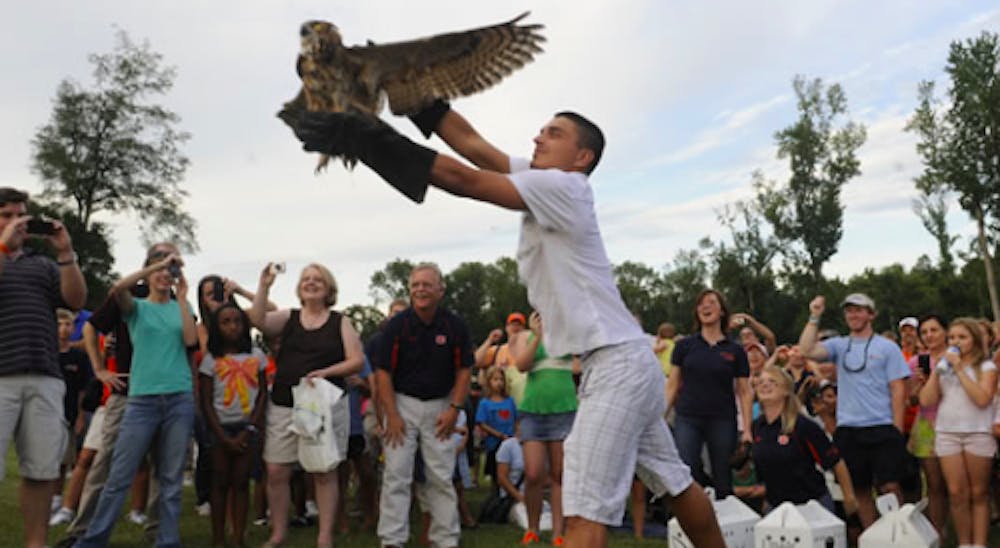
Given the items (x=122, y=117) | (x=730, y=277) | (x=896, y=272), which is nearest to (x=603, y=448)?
(x=122, y=117)

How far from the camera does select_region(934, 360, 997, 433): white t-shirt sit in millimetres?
6820

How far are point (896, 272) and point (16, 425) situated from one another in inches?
3453

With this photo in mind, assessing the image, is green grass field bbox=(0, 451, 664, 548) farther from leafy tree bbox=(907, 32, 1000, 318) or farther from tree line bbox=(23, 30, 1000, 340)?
leafy tree bbox=(907, 32, 1000, 318)

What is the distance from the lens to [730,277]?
2354 inches

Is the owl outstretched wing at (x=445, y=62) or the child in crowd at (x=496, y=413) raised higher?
the owl outstretched wing at (x=445, y=62)

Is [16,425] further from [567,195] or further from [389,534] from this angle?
[567,195]

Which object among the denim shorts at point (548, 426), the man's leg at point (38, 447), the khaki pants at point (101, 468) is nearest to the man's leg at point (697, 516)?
the denim shorts at point (548, 426)

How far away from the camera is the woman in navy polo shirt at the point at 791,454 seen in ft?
22.2

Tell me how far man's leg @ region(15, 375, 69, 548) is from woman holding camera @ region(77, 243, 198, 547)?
0.73 metres

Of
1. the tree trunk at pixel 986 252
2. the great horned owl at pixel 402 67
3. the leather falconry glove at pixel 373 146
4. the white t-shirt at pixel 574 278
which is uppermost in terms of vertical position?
the tree trunk at pixel 986 252

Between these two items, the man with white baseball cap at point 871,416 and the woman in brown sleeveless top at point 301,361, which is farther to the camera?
the man with white baseball cap at point 871,416

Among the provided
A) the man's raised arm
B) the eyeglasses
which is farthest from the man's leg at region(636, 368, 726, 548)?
the eyeglasses

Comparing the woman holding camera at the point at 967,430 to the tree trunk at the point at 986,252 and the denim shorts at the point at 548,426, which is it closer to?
the denim shorts at the point at 548,426

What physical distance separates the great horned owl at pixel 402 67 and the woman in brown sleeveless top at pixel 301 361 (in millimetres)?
3394
